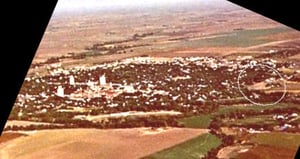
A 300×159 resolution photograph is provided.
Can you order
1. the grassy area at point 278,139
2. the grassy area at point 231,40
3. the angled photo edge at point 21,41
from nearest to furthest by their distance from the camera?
the angled photo edge at point 21,41 < the grassy area at point 278,139 < the grassy area at point 231,40

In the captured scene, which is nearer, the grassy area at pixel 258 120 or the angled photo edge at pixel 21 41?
the angled photo edge at pixel 21 41

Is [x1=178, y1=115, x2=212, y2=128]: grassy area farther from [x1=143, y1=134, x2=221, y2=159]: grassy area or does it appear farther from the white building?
the white building

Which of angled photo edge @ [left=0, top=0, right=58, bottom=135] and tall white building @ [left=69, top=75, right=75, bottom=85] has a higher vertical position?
angled photo edge @ [left=0, top=0, right=58, bottom=135]

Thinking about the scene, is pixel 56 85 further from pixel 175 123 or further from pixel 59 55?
pixel 175 123

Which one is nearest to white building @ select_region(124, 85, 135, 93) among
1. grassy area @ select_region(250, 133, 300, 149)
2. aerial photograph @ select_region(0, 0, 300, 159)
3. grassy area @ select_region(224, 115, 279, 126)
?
aerial photograph @ select_region(0, 0, 300, 159)

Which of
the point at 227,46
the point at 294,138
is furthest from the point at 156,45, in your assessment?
the point at 294,138

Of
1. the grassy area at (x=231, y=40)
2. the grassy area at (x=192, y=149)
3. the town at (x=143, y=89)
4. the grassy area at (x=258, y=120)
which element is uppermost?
the grassy area at (x=231, y=40)

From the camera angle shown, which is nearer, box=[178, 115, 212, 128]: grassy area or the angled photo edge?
the angled photo edge

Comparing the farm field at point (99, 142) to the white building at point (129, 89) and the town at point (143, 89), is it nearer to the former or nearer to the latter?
the town at point (143, 89)

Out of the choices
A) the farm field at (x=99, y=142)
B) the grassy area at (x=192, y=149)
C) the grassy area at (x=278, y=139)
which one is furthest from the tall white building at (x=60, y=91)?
the grassy area at (x=278, y=139)
